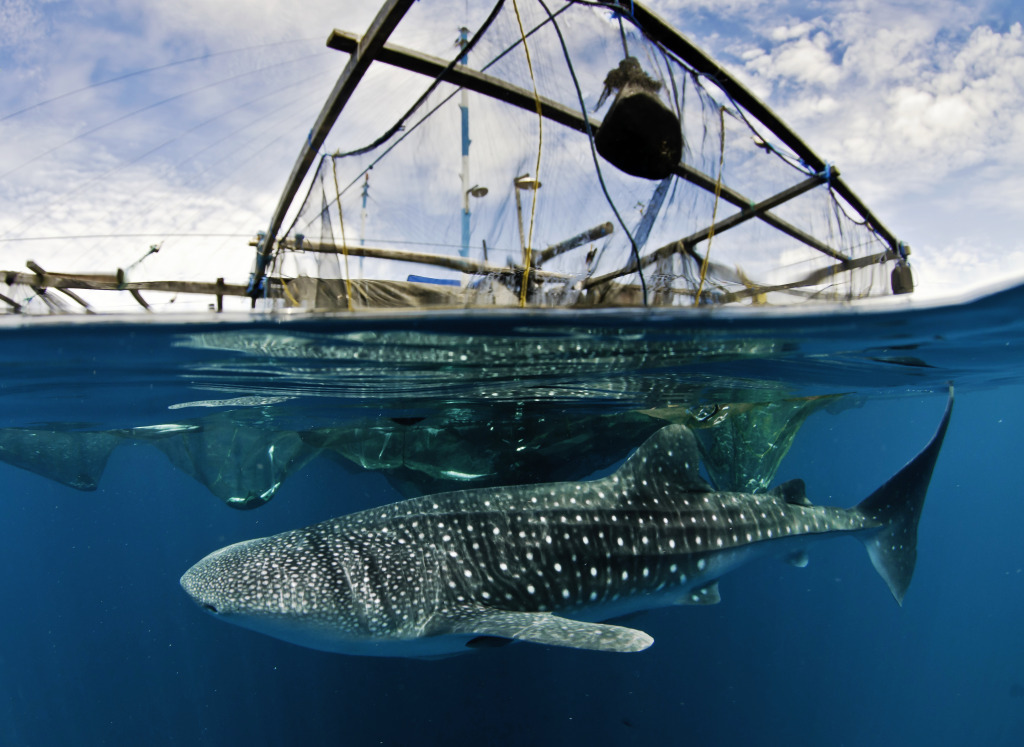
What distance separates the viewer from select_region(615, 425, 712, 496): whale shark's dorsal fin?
5.70 metres

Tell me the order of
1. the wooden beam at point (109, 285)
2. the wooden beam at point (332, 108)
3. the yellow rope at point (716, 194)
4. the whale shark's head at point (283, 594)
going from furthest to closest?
the wooden beam at point (109, 285), the yellow rope at point (716, 194), the wooden beam at point (332, 108), the whale shark's head at point (283, 594)

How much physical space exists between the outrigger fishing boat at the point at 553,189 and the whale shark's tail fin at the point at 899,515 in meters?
2.23

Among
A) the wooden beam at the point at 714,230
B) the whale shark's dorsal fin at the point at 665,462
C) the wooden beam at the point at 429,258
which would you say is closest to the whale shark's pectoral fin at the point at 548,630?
the whale shark's dorsal fin at the point at 665,462

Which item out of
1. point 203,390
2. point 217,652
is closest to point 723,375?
point 203,390

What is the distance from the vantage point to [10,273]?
20.3 feet

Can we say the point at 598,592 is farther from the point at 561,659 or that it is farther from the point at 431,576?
the point at 561,659

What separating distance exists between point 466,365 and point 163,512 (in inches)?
2068

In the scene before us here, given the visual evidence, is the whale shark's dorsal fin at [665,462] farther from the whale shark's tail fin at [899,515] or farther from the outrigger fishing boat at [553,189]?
the whale shark's tail fin at [899,515]

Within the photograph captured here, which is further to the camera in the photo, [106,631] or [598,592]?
[106,631]

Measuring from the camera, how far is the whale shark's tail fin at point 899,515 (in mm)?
6359

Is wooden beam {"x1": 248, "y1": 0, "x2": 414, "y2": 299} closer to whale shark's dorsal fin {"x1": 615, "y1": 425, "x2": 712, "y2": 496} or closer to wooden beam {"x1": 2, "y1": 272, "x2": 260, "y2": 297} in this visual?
wooden beam {"x1": 2, "y1": 272, "x2": 260, "y2": 297}

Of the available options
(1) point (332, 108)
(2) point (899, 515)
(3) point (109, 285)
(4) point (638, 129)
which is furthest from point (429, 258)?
(2) point (899, 515)

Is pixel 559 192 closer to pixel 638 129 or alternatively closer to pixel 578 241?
pixel 578 241

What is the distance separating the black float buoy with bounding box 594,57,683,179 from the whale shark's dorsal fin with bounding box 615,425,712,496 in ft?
8.92
